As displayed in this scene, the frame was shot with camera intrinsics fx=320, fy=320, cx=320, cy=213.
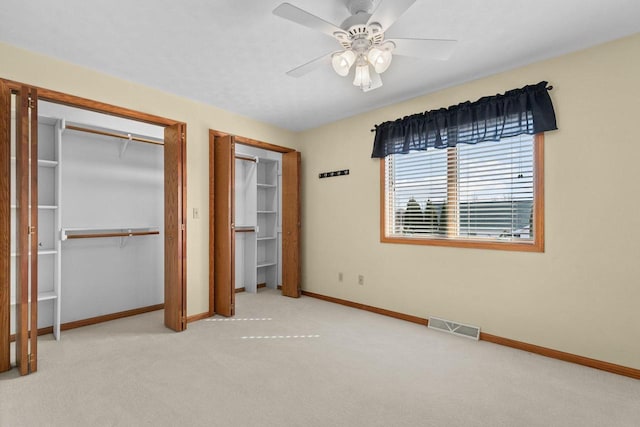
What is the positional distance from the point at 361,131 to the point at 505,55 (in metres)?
1.86

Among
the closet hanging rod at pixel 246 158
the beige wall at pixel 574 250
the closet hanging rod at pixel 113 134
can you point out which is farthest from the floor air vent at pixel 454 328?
the closet hanging rod at pixel 113 134

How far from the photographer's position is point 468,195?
3350 mm

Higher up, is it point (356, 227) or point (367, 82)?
point (367, 82)

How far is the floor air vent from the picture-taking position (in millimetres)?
3178

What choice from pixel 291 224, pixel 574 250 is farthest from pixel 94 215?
pixel 574 250

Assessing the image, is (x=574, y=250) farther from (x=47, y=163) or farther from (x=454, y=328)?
(x=47, y=163)

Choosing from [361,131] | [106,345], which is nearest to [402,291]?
[361,131]

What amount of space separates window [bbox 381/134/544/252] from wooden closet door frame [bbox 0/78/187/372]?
2355mm

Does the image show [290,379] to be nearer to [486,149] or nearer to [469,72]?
[486,149]

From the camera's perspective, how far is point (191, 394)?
2.18m

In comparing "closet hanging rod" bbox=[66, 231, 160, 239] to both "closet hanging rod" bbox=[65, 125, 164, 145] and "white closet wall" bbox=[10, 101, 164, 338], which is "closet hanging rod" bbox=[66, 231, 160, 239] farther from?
"closet hanging rod" bbox=[65, 125, 164, 145]

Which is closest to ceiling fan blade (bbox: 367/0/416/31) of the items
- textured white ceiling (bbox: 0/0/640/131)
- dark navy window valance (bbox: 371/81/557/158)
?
textured white ceiling (bbox: 0/0/640/131)

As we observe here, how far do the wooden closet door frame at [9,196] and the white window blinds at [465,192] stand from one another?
2396 millimetres

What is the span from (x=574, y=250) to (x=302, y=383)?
2.46 metres
